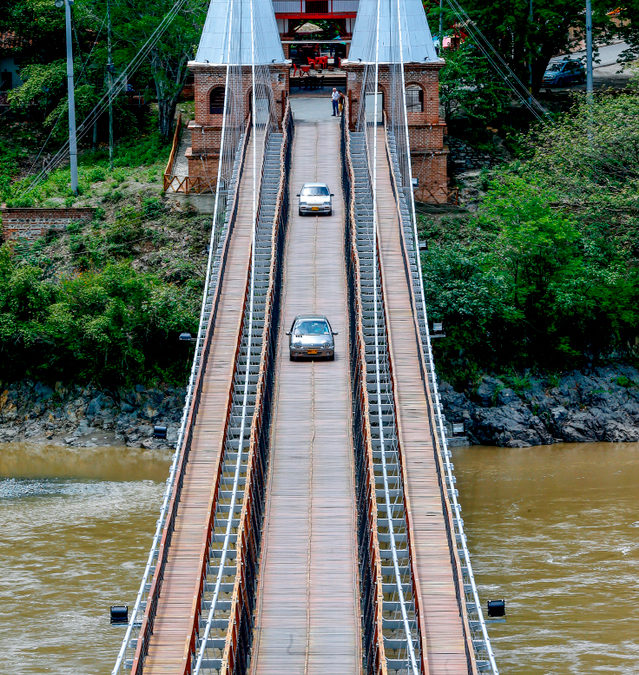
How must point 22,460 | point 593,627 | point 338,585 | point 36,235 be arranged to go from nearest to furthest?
point 338,585, point 593,627, point 22,460, point 36,235

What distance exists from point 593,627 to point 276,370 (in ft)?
45.3

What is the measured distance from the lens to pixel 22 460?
53.1 m

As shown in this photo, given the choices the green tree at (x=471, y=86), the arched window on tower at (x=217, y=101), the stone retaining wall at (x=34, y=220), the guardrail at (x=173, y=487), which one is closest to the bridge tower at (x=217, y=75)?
the arched window on tower at (x=217, y=101)

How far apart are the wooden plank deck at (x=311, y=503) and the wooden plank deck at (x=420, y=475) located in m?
1.67

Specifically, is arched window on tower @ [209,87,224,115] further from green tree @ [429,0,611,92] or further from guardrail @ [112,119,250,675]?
green tree @ [429,0,611,92]

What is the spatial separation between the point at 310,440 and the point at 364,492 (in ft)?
15.9

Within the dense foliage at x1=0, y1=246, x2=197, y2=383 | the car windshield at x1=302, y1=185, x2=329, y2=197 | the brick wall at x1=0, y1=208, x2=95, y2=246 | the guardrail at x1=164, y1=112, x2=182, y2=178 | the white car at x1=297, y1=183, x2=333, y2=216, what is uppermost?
the guardrail at x1=164, y1=112, x2=182, y2=178

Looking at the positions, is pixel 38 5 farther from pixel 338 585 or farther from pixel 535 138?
pixel 338 585

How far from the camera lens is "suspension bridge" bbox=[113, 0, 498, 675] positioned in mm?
33031

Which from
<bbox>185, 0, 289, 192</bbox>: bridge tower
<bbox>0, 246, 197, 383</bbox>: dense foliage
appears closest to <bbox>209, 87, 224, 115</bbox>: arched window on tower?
<bbox>185, 0, 289, 192</bbox>: bridge tower

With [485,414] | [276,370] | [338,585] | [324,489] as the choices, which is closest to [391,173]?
[485,414]

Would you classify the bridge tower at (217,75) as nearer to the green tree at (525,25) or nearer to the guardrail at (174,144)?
the guardrail at (174,144)

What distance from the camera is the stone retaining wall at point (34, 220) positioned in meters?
63.8

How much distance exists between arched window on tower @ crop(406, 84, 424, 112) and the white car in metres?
10.5
